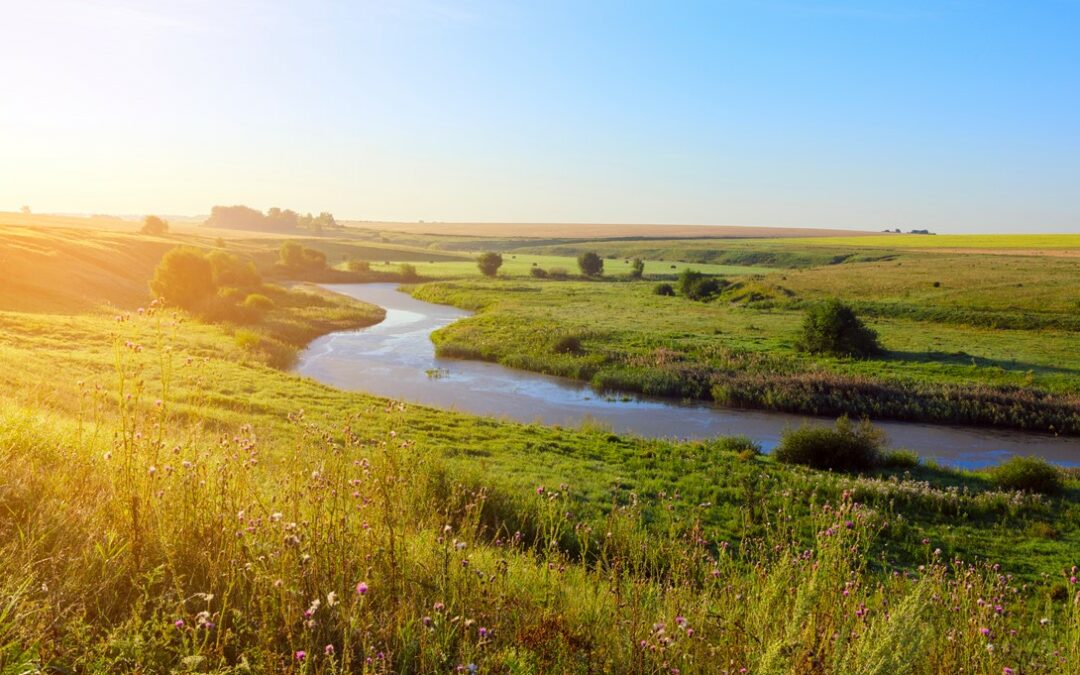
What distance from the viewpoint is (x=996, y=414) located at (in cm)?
2595

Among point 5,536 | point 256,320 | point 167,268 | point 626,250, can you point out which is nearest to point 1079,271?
point 256,320

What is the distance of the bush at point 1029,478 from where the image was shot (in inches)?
660

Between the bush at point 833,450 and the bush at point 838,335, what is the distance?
17.3m

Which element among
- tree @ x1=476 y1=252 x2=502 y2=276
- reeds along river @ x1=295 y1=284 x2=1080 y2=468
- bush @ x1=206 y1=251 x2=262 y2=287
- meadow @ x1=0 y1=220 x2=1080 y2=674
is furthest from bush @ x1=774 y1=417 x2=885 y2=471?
tree @ x1=476 y1=252 x2=502 y2=276

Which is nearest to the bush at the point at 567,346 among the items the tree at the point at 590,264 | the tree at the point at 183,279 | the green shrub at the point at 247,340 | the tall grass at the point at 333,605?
the green shrub at the point at 247,340

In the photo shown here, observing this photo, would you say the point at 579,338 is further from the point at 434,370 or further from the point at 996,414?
the point at 996,414

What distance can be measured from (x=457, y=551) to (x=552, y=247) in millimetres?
171622

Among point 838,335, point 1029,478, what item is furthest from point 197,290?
point 1029,478

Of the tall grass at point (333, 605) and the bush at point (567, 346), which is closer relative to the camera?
the tall grass at point (333, 605)

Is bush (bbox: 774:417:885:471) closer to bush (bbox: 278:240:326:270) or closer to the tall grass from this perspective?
the tall grass

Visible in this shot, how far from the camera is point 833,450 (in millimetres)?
19125

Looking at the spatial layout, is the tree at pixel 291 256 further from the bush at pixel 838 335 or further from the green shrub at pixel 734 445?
the green shrub at pixel 734 445

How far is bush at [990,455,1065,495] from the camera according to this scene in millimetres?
16766

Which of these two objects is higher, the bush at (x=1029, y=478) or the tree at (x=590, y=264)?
the tree at (x=590, y=264)
